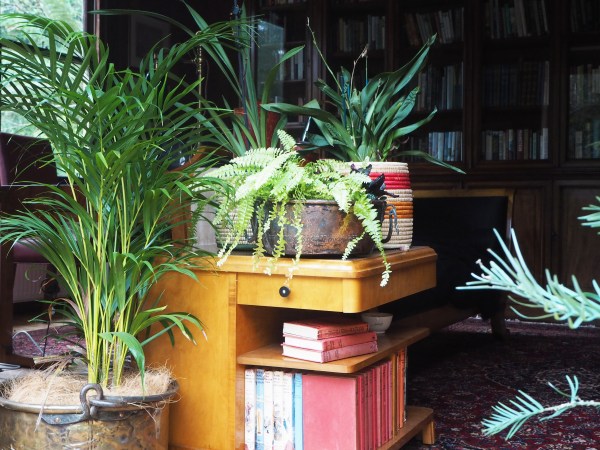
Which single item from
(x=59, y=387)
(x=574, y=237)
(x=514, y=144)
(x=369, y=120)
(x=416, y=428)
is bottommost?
(x=416, y=428)

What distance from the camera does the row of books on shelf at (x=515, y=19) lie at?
15.5 feet

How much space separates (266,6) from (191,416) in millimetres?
4169

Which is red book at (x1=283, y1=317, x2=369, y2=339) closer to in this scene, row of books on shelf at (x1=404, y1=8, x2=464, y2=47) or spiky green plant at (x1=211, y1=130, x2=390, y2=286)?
spiky green plant at (x1=211, y1=130, x2=390, y2=286)

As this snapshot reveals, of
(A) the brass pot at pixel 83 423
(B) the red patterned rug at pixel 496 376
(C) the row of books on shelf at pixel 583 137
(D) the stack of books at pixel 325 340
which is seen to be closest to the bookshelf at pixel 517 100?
(C) the row of books on shelf at pixel 583 137

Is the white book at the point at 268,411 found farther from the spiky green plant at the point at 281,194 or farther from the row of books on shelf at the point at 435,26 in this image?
the row of books on shelf at the point at 435,26

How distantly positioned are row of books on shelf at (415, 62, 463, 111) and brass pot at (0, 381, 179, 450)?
3809 millimetres

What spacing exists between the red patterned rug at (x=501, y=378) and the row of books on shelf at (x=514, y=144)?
1.05m

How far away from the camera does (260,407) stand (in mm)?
1776

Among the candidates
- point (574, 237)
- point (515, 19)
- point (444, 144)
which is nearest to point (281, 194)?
point (574, 237)

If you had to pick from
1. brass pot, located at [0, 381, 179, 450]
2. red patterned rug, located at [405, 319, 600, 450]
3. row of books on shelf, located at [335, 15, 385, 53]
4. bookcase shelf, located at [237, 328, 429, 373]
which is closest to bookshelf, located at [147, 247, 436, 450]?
bookcase shelf, located at [237, 328, 429, 373]

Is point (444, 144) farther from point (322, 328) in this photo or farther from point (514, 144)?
point (322, 328)

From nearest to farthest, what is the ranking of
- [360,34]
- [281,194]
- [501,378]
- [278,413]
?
[281,194] < [278,413] < [501,378] < [360,34]

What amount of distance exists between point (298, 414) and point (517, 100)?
3.59 meters

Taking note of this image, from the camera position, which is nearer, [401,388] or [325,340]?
[325,340]
